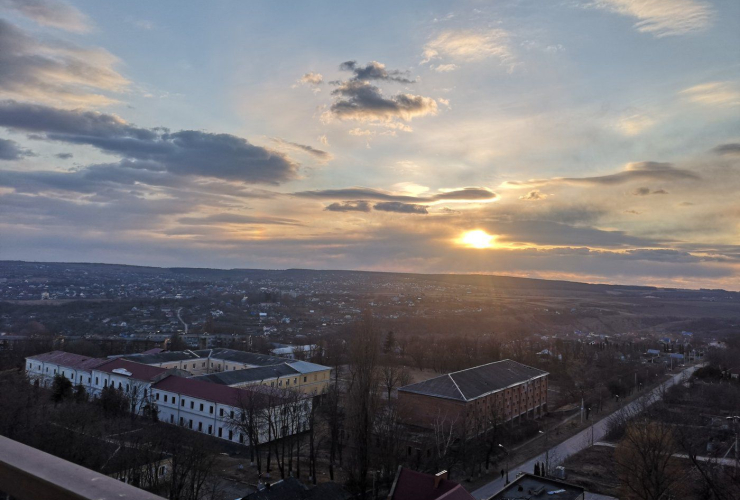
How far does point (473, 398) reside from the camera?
3628cm

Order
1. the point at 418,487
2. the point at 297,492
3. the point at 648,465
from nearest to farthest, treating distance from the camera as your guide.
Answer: the point at 418,487, the point at 297,492, the point at 648,465

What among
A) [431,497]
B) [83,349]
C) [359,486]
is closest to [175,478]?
[359,486]

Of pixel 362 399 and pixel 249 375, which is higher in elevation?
pixel 362 399

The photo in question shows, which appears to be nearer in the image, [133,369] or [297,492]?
[297,492]

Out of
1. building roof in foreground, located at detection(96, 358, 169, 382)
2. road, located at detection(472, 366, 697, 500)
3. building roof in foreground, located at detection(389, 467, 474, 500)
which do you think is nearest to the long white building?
building roof in foreground, located at detection(96, 358, 169, 382)

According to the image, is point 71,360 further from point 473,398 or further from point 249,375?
point 473,398

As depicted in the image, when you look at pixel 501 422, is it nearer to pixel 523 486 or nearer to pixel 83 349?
pixel 523 486

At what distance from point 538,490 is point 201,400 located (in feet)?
77.4

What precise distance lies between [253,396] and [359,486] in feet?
34.7

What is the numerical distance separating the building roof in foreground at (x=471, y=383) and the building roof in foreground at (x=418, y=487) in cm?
1669

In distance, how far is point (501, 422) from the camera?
37188 millimetres

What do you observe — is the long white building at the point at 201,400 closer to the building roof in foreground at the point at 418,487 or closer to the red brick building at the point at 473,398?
the red brick building at the point at 473,398

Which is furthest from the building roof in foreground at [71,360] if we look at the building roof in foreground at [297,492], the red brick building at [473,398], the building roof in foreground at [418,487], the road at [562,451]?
the building roof in foreground at [418,487]

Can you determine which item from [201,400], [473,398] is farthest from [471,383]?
[201,400]
